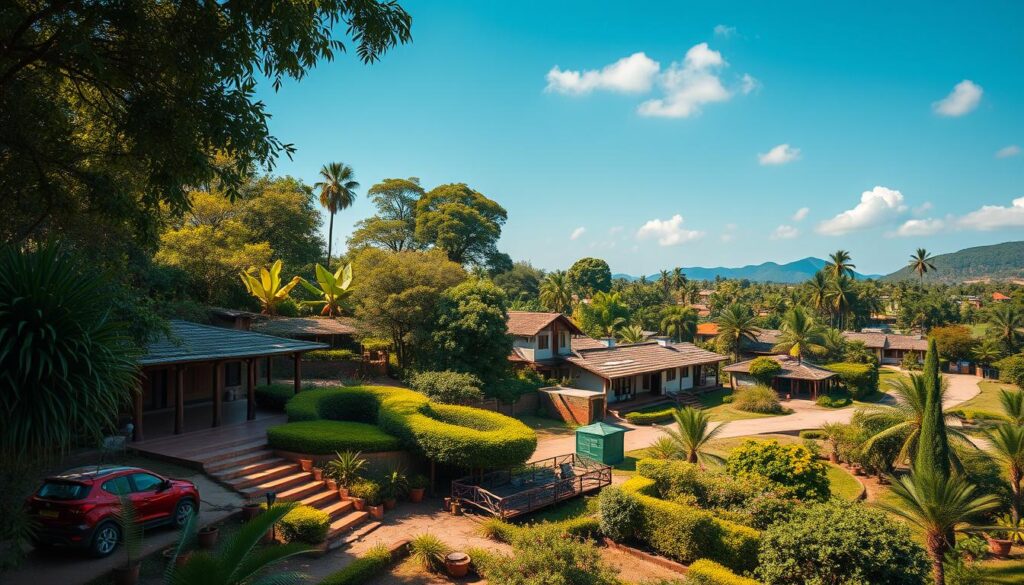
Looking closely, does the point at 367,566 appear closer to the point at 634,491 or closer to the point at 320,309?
the point at 634,491

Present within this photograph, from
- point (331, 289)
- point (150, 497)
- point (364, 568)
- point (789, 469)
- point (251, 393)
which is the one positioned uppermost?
point (331, 289)

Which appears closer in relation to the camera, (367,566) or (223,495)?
(367,566)

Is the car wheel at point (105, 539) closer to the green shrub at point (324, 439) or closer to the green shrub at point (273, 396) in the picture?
the green shrub at point (324, 439)

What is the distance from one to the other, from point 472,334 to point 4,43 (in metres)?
24.0

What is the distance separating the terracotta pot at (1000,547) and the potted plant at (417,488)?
61.8ft

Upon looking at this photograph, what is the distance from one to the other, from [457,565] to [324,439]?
249 inches

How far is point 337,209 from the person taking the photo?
187ft

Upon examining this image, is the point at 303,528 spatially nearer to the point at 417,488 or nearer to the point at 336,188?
the point at 417,488

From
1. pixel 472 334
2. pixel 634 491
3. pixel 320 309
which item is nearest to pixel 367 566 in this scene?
pixel 634 491

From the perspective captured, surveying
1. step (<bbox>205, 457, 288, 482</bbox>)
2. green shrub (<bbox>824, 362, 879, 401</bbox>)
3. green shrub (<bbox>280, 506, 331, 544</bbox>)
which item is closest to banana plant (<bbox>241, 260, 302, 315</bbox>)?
step (<bbox>205, 457, 288, 482</bbox>)

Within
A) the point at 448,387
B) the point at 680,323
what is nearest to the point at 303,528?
the point at 448,387

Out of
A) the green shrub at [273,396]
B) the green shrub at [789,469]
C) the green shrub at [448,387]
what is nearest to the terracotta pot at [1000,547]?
the green shrub at [789,469]

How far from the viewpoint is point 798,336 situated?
A: 174 feet

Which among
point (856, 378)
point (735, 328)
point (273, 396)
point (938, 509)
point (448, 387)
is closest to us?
point (938, 509)
